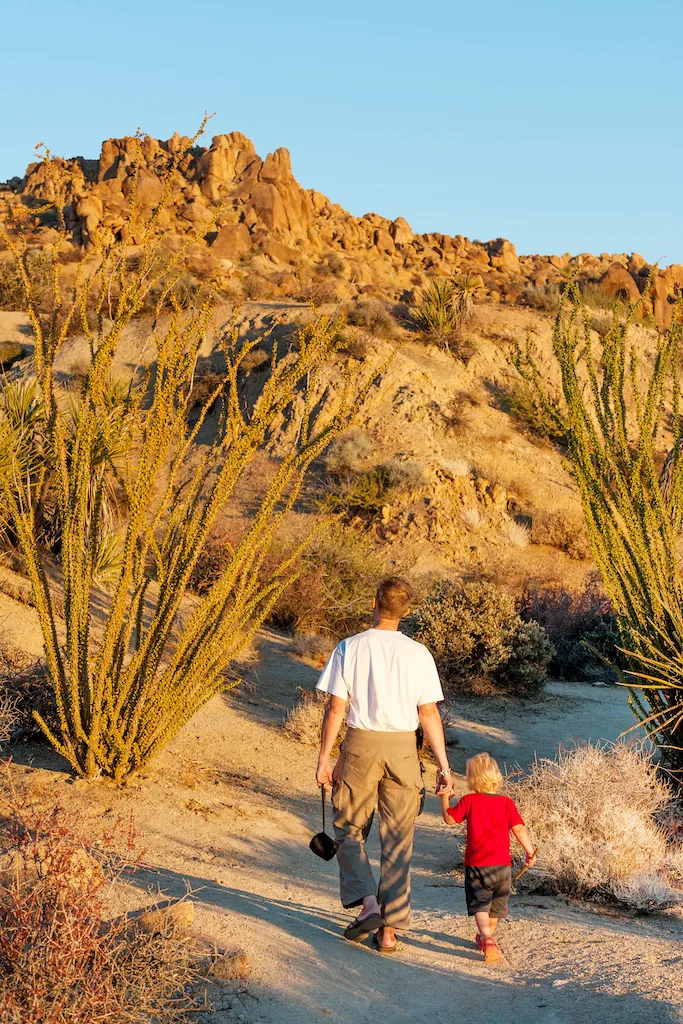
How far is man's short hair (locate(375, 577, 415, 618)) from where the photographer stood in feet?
15.2

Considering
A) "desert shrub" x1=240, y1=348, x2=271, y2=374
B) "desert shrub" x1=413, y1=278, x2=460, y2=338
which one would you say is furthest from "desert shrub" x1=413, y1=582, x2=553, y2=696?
"desert shrub" x1=413, y1=278, x2=460, y2=338

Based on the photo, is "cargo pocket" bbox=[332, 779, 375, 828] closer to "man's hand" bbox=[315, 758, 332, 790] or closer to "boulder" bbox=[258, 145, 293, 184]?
"man's hand" bbox=[315, 758, 332, 790]

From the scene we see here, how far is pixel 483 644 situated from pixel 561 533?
8365 mm

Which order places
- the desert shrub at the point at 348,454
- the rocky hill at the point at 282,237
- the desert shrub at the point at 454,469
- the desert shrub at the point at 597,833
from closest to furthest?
the desert shrub at the point at 597,833, the desert shrub at the point at 348,454, the desert shrub at the point at 454,469, the rocky hill at the point at 282,237

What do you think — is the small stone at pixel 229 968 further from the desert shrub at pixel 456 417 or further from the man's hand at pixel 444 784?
the desert shrub at pixel 456 417

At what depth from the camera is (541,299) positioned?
28.9 metres

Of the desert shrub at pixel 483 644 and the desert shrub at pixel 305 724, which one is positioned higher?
the desert shrub at pixel 483 644

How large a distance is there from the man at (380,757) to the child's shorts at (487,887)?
0.36 m

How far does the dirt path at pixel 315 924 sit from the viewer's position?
402cm

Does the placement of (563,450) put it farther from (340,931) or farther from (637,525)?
(340,931)

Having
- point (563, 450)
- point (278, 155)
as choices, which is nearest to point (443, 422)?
point (563, 450)

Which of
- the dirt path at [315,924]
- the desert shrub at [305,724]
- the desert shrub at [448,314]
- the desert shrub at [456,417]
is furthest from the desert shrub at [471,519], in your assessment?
the dirt path at [315,924]

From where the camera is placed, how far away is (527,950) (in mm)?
4785

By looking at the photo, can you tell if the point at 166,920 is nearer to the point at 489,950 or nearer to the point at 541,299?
the point at 489,950
